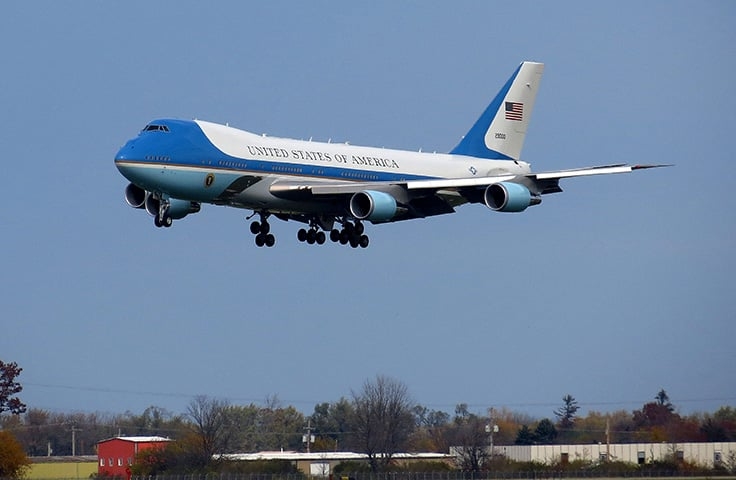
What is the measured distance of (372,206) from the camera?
245 feet

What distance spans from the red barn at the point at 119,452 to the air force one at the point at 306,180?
68.7ft

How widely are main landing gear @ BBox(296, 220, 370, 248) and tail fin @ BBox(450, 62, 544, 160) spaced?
1176 centimetres

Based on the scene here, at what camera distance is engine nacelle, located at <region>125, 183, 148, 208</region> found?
74375 millimetres

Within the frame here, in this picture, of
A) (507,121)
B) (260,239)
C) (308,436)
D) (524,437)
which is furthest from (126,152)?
(308,436)

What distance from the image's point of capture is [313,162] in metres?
75.8

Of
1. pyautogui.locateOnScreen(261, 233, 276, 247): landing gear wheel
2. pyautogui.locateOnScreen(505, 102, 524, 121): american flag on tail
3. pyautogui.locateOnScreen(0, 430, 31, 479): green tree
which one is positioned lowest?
pyautogui.locateOnScreen(0, 430, 31, 479): green tree

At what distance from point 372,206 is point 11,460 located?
24.0 meters

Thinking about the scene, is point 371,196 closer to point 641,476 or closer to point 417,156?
point 417,156

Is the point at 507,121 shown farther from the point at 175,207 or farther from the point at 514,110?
the point at 175,207

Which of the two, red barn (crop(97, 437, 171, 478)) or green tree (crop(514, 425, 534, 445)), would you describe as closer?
red barn (crop(97, 437, 171, 478))

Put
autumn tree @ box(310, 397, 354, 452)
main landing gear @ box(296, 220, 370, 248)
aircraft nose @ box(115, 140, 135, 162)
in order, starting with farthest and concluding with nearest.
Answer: autumn tree @ box(310, 397, 354, 452), main landing gear @ box(296, 220, 370, 248), aircraft nose @ box(115, 140, 135, 162)

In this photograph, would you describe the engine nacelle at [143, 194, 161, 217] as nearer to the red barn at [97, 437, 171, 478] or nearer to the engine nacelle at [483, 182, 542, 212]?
the engine nacelle at [483, 182, 542, 212]

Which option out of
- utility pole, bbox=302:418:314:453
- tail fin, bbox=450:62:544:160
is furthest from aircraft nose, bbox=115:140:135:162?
utility pole, bbox=302:418:314:453

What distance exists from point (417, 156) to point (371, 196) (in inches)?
344
